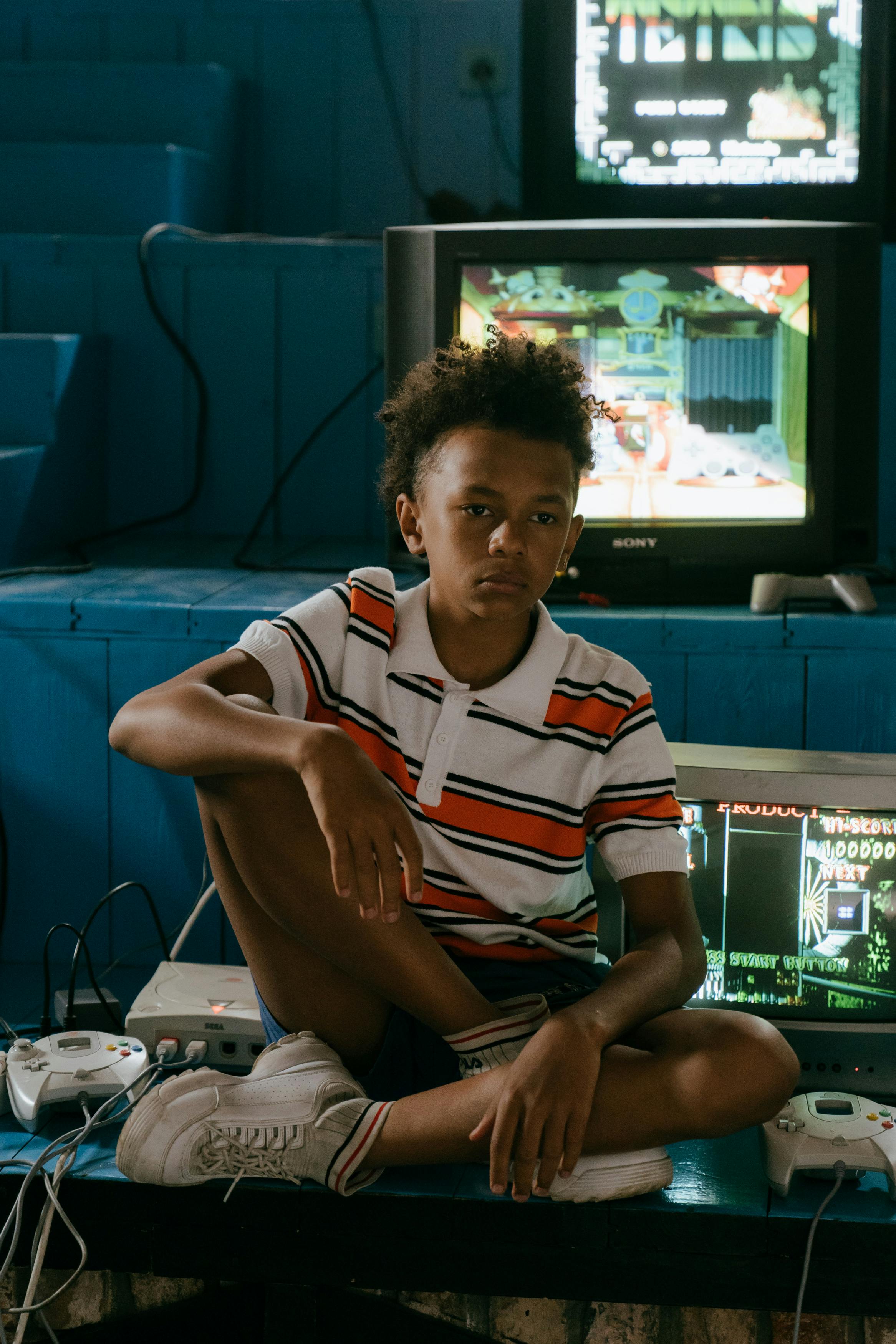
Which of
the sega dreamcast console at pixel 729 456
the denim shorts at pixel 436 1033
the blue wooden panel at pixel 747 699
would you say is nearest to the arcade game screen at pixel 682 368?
the sega dreamcast console at pixel 729 456

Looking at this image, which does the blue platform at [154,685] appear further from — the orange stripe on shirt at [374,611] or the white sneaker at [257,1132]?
the white sneaker at [257,1132]

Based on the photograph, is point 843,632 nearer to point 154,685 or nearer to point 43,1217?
point 154,685

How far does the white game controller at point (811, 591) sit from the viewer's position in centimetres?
211

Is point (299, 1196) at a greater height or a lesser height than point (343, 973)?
lesser

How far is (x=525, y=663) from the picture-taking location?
5.04 ft

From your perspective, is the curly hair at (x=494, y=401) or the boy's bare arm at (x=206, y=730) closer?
the boy's bare arm at (x=206, y=730)

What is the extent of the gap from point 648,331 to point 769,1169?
4.45ft

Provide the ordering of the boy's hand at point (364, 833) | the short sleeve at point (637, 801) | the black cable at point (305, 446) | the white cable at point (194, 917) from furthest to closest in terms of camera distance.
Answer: the black cable at point (305, 446) < the white cable at point (194, 917) < the short sleeve at point (637, 801) < the boy's hand at point (364, 833)

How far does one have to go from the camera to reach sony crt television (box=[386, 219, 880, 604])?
225 centimetres

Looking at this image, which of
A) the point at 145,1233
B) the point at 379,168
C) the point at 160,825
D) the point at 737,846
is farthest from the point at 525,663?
the point at 379,168

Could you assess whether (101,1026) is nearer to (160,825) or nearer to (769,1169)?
(160,825)

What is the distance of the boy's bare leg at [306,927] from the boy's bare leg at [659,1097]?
0.10m

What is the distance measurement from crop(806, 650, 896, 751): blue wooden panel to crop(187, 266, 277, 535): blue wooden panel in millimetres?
1410

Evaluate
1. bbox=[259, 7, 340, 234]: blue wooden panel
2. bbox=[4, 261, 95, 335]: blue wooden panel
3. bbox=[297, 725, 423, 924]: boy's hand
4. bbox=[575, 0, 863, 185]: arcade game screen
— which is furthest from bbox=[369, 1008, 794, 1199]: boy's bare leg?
bbox=[259, 7, 340, 234]: blue wooden panel
